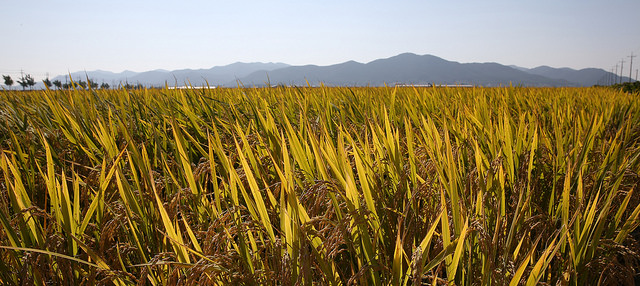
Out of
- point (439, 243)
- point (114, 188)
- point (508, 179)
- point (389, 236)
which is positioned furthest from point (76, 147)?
point (508, 179)

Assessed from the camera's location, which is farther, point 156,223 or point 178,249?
point 156,223

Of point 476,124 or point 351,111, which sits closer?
point 476,124

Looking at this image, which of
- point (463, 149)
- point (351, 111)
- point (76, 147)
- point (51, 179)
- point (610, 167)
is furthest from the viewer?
point (351, 111)

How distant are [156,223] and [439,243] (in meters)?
0.81

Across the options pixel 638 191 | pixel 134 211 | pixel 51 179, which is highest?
pixel 51 179

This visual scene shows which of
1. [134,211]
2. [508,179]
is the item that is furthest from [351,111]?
[134,211]

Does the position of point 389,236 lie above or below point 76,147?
below

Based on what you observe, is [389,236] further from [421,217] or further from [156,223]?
[156,223]

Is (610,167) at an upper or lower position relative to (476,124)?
lower

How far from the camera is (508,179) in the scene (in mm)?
1302

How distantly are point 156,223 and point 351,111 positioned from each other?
1.76 metres

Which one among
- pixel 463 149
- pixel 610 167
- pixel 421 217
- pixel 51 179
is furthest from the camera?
pixel 463 149

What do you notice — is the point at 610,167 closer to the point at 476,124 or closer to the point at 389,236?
the point at 476,124

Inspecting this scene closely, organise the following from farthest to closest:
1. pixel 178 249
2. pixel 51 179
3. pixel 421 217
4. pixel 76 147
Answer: pixel 76 147 → pixel 421 217 → pixel 51 179 → pixel 178 249
